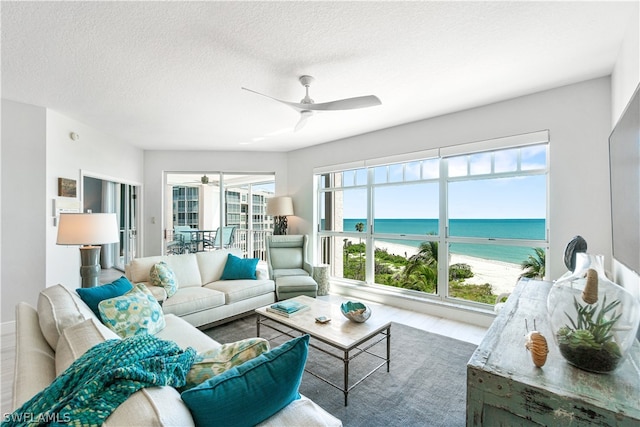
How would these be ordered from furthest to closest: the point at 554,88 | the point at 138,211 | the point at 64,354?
the point at 138,211 → the point at 554,88 → the point at 64,354

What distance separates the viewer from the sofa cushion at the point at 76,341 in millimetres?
995

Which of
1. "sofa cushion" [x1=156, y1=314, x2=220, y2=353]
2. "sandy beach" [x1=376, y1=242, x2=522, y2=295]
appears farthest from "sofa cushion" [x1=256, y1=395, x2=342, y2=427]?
"sandy beach" [x1=376, y1=242, x2=522, y2=295]

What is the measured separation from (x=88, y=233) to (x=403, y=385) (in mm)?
2850

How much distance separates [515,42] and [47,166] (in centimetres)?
492

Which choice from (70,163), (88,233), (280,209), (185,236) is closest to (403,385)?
(88,233)

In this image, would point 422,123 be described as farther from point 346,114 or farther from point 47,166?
point 47,166

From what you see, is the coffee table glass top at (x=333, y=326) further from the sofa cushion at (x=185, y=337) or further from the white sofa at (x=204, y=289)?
the white sofa at (x=204, y=289)

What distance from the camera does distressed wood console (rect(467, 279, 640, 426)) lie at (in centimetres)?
76

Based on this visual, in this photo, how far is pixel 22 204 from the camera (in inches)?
122

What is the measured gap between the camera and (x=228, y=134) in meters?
4.19

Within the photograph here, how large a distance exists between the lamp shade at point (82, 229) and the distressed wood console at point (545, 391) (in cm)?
278

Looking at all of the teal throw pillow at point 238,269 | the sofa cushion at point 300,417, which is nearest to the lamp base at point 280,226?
the teal throw pillow at point 238,269

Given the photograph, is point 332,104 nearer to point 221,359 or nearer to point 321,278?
point 221,359

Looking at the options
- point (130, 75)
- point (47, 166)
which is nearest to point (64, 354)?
point (130, 75)
